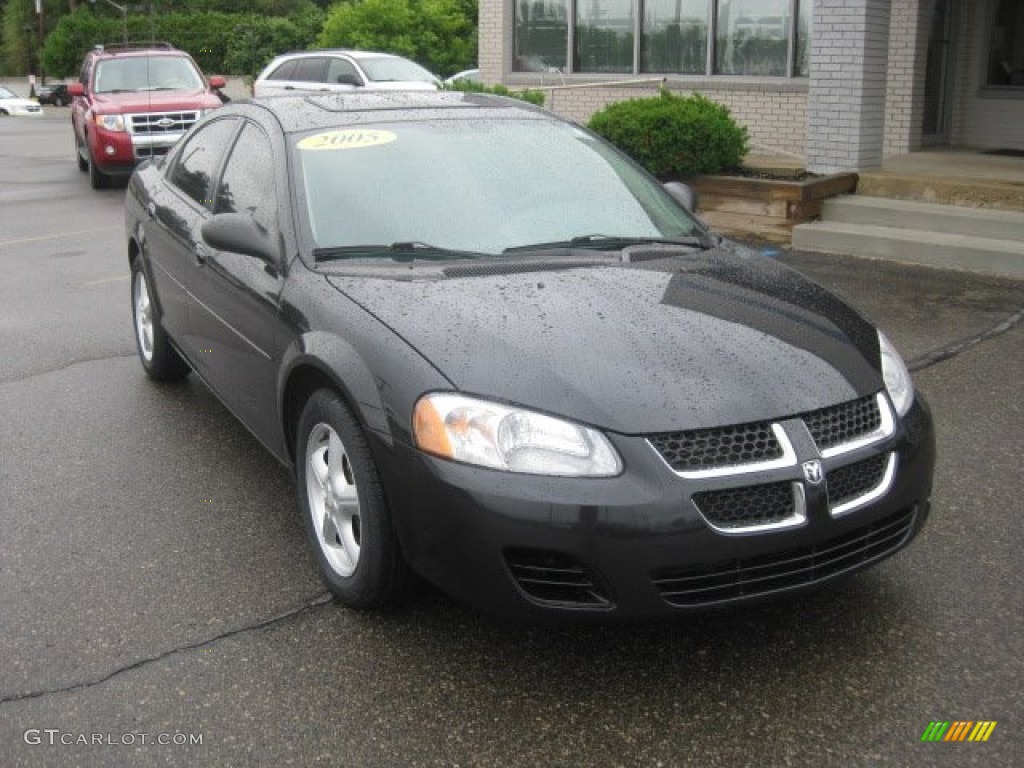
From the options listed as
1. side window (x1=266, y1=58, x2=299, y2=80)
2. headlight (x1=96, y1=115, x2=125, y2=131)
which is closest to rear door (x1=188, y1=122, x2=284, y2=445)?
headlight (x1=96, y1=115, x2=125, y2=131)

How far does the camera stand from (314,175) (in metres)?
4.63

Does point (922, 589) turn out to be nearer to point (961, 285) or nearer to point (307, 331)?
point (307, 331)

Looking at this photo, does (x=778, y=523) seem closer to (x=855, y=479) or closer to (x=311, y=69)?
(x=855, y=479)

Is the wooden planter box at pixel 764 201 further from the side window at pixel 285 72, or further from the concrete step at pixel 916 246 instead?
the side window at pixel 285 72

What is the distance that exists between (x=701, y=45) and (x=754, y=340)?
13.2 meters

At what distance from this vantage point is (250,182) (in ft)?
16.4

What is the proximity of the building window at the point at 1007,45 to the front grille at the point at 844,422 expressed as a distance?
38.9ft

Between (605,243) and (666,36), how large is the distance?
500 inches

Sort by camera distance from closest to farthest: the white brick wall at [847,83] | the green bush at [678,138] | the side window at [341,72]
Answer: the white brick wall at [847,83] < the green bush at [678,138] < the side window at [341,72]

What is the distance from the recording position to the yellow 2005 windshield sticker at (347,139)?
477cm

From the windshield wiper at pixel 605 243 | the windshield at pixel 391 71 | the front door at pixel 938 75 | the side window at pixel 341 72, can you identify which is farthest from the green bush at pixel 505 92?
the windshield wiper at pixel 605 243

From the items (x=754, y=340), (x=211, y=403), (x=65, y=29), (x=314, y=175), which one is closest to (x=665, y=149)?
(x=211, y=403)

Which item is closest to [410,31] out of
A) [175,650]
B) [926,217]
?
[926,217]

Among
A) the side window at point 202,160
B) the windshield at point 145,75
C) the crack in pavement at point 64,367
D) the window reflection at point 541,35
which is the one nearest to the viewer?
the side window at point 202,160
